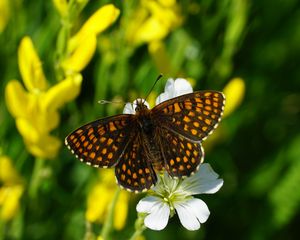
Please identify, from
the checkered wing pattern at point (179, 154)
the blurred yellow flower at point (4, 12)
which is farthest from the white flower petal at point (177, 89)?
the blurred yellow flower at point (4, 12)

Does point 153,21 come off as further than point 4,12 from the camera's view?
Yes

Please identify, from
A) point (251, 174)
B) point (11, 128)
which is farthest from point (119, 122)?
point (251, 174)

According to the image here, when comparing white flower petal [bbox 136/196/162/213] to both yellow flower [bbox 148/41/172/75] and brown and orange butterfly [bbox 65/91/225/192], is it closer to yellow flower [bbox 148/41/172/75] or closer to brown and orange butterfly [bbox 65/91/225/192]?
brown and orange butterfly [bbox 65/91/225/192]

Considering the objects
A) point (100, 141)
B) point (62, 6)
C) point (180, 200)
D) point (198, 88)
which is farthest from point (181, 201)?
point (198, 88)

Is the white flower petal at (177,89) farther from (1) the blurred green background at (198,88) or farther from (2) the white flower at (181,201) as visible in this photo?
(1) the blurred green background at (198,88)

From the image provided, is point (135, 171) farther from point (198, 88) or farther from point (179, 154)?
point (198, 88)

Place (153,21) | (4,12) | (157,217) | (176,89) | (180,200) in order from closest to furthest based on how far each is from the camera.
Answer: (157,217)
(180,200)
(176,89)
(4,12)
(153,21)

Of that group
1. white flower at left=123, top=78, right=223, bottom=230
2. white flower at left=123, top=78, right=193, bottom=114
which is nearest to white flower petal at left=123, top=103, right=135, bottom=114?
white flower at left=123, top=78, right=193, bottom=114
